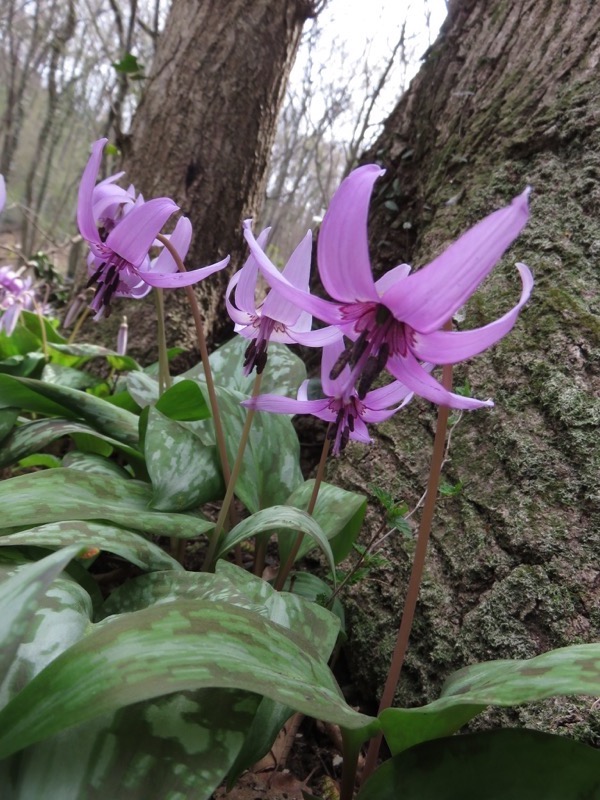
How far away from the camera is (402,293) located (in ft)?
1.84

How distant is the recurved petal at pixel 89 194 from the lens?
2.75 feet

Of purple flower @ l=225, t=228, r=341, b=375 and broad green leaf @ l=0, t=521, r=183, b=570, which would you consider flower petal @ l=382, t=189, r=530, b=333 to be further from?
broad green leaf @ l=0, t=521, r=183, b=570

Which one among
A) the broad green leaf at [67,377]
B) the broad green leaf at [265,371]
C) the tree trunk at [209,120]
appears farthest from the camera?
the tree trunk at [209,120]

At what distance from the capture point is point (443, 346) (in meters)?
0.61

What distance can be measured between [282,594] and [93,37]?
45.5 feet

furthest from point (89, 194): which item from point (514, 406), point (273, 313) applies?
point (514, 406)

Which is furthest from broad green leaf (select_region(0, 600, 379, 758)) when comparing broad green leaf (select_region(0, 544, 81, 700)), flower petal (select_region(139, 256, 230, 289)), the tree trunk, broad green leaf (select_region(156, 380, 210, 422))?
the tree trunk

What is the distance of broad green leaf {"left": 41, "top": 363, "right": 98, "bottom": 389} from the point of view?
1.96m

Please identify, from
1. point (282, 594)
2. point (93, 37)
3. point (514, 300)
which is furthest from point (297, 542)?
point (93, 37)

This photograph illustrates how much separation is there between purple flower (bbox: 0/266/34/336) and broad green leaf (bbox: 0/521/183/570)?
1766mm

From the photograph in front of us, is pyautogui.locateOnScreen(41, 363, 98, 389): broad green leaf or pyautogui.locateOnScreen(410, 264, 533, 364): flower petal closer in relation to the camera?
pyautogui.locateOnScreen(410, 264, 533, 364): flower petal

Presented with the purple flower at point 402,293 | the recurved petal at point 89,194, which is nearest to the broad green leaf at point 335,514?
the purple flower at point 402,293

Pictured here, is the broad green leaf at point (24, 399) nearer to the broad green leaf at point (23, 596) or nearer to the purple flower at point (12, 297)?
the broad green leaf at point (23, 596)

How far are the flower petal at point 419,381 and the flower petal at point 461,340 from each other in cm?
4
